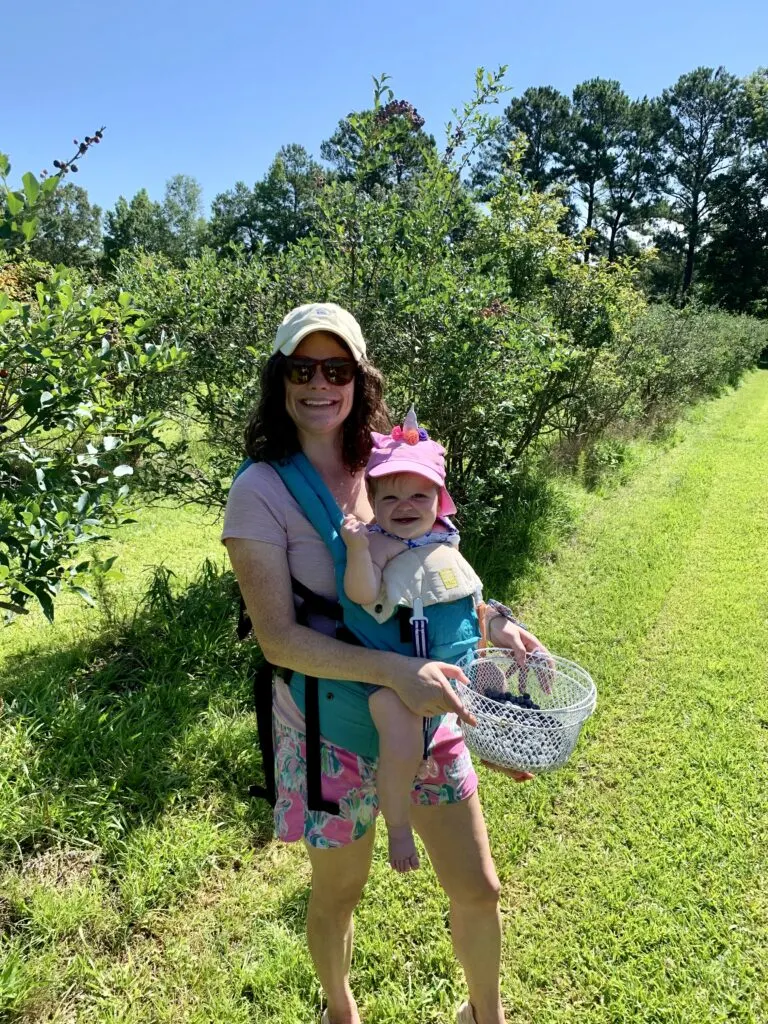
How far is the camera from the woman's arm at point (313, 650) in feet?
4.83

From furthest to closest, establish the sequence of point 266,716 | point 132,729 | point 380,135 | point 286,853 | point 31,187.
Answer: point 380,135, point 132,729, point 286,853, point 266,716, point 31,187

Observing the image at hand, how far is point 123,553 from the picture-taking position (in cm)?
611

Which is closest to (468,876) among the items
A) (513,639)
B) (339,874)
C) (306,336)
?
(339,874)

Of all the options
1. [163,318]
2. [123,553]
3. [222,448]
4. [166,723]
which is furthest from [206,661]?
[123,553]

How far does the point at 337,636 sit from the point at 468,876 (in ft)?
2.39

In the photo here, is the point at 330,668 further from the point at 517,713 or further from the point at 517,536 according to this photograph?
the point at 517,536

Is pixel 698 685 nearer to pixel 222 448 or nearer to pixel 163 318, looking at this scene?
pixel 222 448

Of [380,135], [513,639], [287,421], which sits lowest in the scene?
[513,639]

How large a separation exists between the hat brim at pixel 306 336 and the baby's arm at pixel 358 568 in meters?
0.48

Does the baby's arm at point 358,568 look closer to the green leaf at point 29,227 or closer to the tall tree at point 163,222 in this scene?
the green leaf at point 29,227

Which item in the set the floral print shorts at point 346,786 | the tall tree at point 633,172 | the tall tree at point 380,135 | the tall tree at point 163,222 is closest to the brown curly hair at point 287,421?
the floral print shorts at point 346,786

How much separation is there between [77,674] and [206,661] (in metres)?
0.75

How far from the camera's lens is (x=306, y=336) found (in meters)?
1.65

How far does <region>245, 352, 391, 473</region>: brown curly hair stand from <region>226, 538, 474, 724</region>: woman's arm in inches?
11.8
